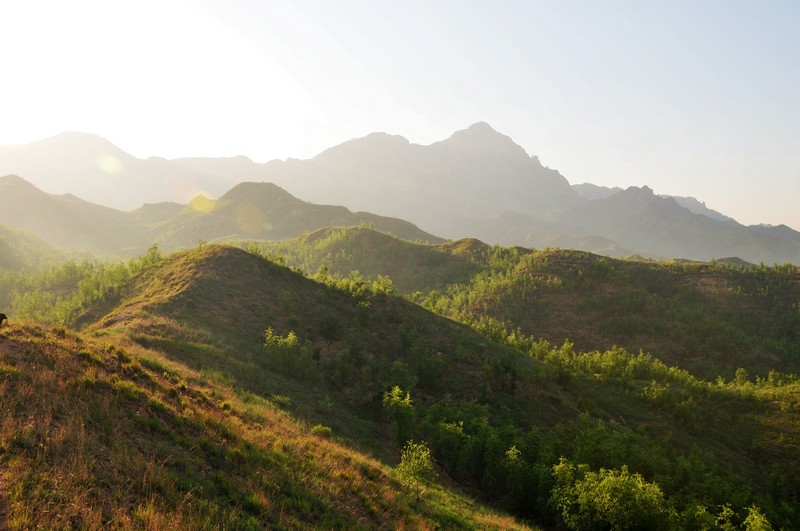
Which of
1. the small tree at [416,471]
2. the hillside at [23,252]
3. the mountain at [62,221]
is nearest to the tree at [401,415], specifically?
the small tree at [416,471]

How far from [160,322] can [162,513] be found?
22.7 m

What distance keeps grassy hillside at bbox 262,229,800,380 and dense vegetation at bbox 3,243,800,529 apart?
189 centimetres

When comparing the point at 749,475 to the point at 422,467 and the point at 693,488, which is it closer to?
the point at 693,488

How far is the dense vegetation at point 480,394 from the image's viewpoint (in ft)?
53.3

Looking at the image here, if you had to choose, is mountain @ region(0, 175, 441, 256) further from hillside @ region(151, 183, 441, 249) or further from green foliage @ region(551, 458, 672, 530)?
green foliage @ region(551, 458, 672, 530)

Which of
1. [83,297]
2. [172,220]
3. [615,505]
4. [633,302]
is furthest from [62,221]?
[615,505]

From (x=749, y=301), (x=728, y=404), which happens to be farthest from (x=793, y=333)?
(x=728, y=404)

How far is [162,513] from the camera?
7.75m

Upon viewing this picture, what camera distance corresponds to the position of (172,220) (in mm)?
166500

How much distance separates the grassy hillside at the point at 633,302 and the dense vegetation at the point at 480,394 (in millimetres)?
1889

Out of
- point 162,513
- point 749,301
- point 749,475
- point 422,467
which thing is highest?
point 749,301

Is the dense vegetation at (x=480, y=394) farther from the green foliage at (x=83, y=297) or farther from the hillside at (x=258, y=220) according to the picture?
the hillside at (x=258, y=220)

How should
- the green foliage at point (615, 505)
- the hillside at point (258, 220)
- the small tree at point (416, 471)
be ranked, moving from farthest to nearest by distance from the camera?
the hillside at point (258, 220) < the small tree at point (416, 471) < the green foliage at point (615, 505)

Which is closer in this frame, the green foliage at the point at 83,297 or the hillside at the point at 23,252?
the green foliage at the point at 83,297
